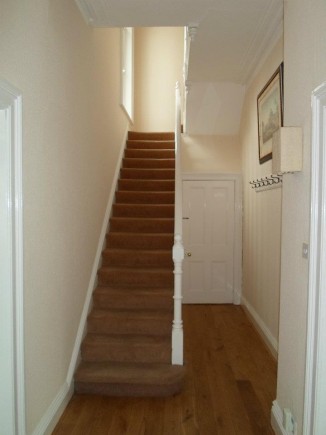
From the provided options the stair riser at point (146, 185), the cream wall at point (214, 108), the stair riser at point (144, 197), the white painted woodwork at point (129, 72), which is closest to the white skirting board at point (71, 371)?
the stair riser at point (144, 197)

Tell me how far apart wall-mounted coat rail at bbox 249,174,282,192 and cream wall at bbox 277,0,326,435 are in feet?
3.69

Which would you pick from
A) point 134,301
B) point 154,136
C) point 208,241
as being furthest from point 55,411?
point 154,136

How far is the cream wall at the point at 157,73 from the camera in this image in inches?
268

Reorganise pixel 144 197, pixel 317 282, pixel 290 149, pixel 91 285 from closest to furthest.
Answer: pixel 317 282, pixel 290 149, pixel 91 285, pixel 144 197

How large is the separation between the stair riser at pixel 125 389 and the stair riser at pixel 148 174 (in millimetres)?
3141

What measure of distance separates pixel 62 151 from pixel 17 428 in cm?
173

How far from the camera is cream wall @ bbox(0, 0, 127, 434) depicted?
1.89 m

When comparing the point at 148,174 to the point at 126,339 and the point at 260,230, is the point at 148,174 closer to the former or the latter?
the point at 260,230

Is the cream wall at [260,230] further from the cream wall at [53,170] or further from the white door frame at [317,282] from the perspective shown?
the cream wall at [53,170]

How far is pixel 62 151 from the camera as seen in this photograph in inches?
98.7

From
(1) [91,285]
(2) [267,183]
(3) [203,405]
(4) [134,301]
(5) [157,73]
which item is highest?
(5) [157,73]

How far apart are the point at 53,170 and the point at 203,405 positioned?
205cm

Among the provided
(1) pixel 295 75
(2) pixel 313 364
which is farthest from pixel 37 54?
(2) pixel 313 364

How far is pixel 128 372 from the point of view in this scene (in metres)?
2.82
